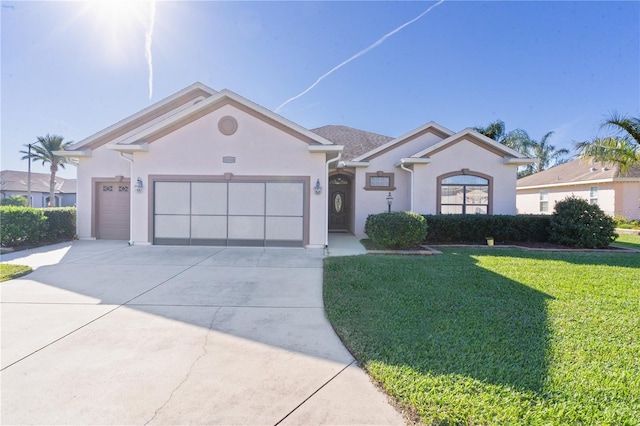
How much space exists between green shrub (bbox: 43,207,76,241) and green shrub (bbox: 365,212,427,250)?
39.5ft

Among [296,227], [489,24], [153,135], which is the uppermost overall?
[489,24]

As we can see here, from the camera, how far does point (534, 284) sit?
5.98m

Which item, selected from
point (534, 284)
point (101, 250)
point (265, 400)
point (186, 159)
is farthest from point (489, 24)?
point (101, 250)

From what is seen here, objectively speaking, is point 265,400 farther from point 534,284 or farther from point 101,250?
point 101,250

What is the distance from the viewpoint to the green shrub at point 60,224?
1097 cm

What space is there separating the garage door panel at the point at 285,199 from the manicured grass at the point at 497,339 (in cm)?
410

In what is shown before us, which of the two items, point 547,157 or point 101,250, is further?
point 547,157

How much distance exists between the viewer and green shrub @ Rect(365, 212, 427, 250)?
31.5 ft

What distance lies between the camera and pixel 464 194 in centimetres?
1305

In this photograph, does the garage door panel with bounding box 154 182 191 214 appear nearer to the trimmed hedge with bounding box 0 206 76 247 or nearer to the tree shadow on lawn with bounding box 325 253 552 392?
the trimmed hedge with bounding box 0 206 76 247

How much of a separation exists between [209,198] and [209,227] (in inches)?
41.3

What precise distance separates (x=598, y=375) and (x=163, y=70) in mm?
15192

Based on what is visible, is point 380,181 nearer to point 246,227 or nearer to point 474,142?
point 474,142

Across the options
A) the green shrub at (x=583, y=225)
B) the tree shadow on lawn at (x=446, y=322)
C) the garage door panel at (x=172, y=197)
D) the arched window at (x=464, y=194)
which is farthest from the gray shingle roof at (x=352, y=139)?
the tree shadow on lawn at (x=446, y=322)
